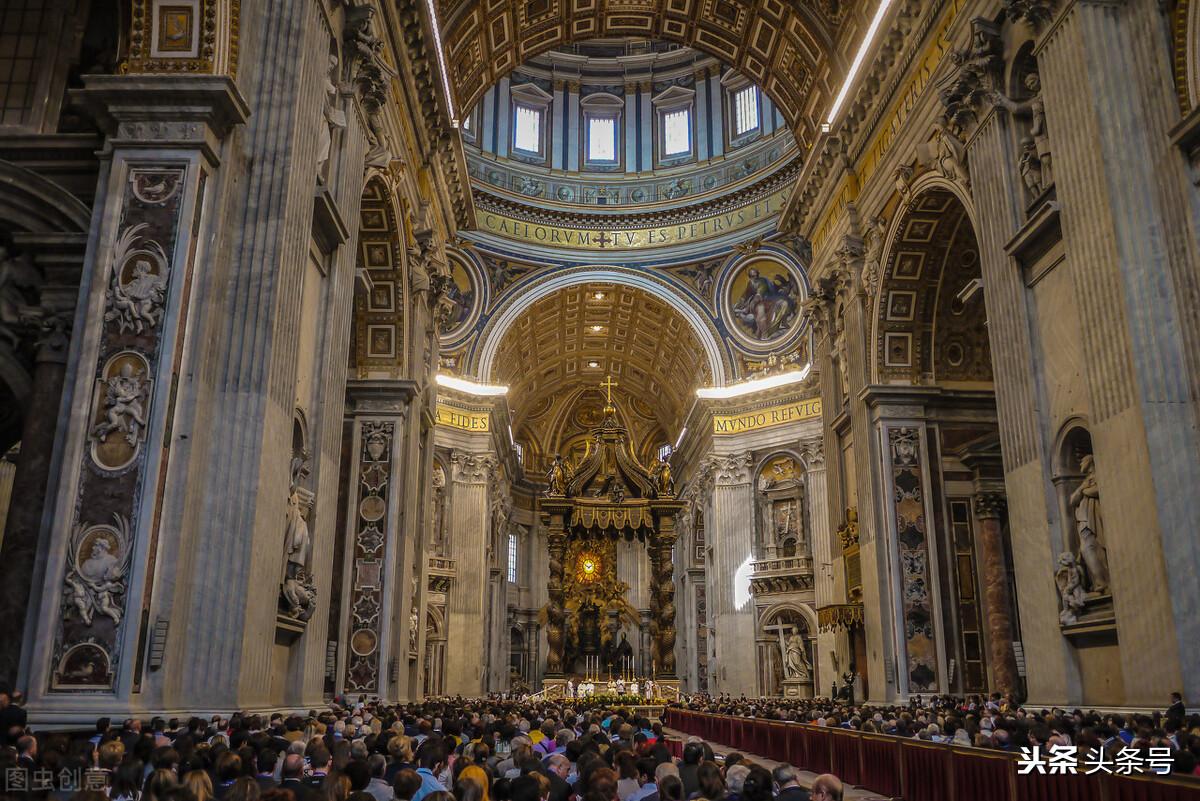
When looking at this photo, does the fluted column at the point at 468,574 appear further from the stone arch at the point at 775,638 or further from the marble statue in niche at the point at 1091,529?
the marble statue in niche at the point at 1091,529

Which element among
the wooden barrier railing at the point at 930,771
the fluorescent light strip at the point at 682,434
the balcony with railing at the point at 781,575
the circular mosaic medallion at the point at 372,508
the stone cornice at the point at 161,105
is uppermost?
the fluorescent light strip at the point at 682,434

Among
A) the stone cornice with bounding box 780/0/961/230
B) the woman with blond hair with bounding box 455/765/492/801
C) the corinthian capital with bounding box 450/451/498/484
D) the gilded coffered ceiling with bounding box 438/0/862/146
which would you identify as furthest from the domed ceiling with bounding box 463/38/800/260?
the woman with blond hair with bounding box 455/765/492/801

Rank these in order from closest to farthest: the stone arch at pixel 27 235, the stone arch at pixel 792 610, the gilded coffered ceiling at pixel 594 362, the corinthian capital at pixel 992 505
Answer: the stone arch at pixel 27 235 → the corinthian capital at pixel 992 505 → the stone arch at pixel 792 610 → the gilded coffered ceiling at pixel 594 362

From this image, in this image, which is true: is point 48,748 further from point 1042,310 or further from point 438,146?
point 438,146

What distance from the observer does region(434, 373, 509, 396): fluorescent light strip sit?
33.7m

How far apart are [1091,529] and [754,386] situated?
24149 mm

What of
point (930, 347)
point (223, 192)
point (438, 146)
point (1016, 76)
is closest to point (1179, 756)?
point (223, 192)

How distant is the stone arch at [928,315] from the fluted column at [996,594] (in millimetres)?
2306

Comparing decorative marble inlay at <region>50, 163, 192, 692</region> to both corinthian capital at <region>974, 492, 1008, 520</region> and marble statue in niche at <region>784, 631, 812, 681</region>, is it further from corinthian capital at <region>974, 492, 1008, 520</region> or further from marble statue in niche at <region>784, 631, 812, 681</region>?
marble statue in niche at <region>784, 631, 812, 681</region>

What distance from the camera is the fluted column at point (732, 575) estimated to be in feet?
106

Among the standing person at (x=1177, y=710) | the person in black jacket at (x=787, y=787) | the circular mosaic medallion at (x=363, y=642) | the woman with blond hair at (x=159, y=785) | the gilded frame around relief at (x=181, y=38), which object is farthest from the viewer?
the circular mosaic medallion at (x=363, y=642)

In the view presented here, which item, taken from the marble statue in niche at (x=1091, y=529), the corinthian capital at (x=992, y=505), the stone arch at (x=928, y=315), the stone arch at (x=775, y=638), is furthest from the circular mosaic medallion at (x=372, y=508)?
the stone arch at (x=775, y=638)

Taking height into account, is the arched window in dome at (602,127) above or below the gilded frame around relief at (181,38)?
above

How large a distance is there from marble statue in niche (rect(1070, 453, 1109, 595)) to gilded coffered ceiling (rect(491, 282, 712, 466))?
25764 millimetres
